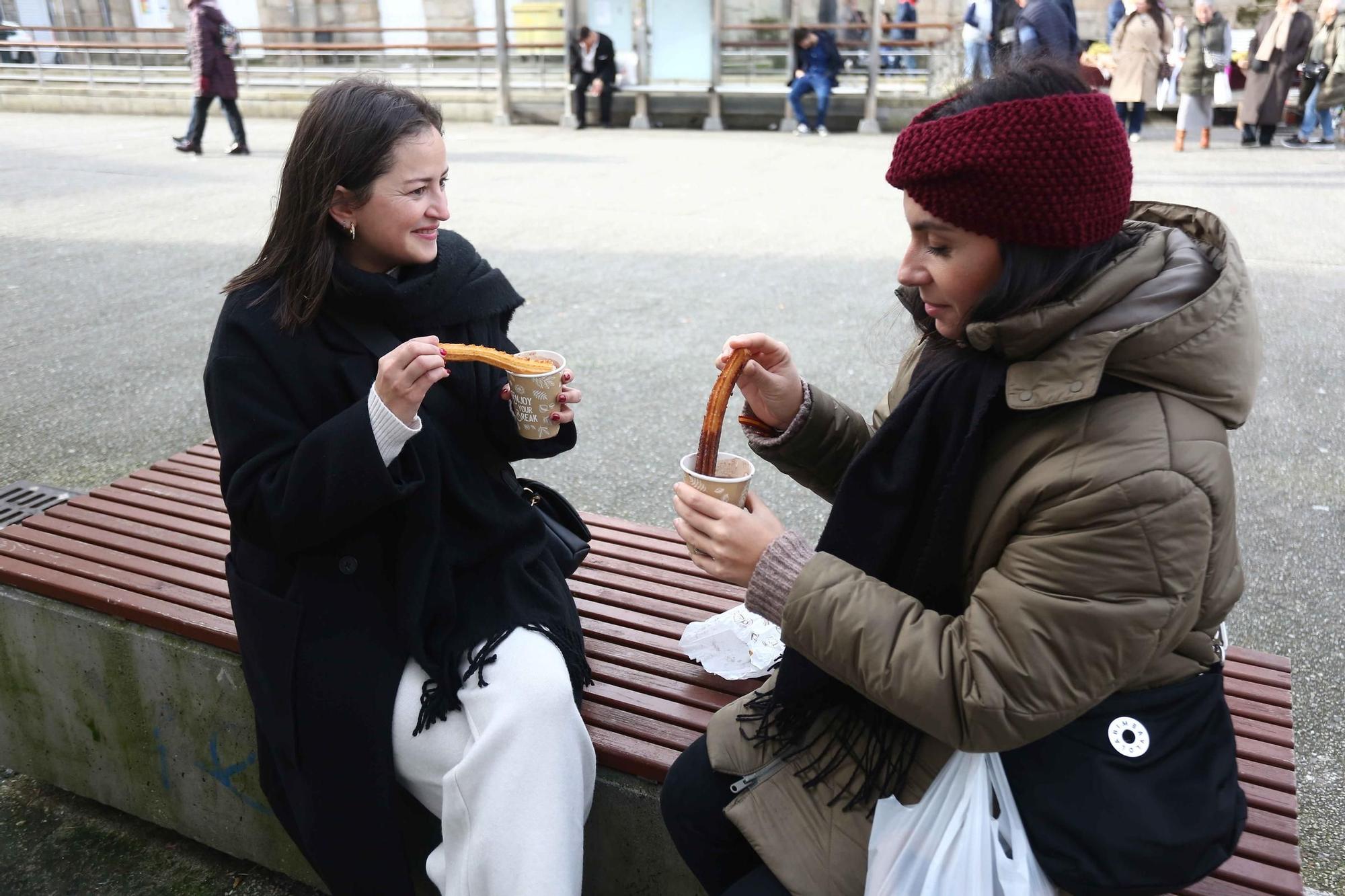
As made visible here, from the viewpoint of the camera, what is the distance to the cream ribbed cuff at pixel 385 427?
198 centimetres

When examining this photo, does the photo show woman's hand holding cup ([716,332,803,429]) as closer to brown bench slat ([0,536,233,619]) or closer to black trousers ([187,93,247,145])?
brown bench slat ([0,536,233,619])

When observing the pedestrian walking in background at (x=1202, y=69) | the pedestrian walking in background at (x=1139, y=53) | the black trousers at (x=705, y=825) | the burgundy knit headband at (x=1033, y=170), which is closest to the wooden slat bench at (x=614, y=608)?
the black trousers at (x=705, y=825)

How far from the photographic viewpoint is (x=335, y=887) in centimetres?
219

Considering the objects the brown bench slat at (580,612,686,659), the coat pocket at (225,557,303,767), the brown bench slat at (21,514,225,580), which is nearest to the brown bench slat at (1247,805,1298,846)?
the brown bench slat at (580,612,686,659)

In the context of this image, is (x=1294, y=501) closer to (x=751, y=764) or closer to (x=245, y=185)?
(x=751, y=764)

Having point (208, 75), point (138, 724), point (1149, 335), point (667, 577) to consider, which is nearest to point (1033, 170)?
point (1149, 335)

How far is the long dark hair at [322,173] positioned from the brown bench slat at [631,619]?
3.02 ft

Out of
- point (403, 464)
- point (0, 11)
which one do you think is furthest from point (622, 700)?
point (0, 11)

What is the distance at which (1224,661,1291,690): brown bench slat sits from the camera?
2340 mm

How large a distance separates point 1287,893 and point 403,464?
1.62m

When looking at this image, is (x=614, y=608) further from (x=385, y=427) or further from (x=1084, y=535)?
(x=1084, y=535)

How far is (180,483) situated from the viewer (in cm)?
336

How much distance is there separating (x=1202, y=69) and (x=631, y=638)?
1289cm

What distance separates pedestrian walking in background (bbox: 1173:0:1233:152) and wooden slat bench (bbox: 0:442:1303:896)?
12.3 metres
